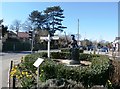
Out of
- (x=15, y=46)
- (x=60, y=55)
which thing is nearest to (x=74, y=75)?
(x=60, y=55)

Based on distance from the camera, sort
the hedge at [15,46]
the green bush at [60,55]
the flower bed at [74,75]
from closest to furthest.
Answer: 1. the flower bed at [74,75]
2. the green bush at [60,55]
3. the hedge at [15,46]

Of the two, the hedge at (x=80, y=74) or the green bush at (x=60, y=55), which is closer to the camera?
the hedge at (x=80, y=74)

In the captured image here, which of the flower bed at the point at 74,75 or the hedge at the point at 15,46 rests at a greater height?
the hedge at the point at 15,46

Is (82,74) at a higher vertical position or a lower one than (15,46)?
lower

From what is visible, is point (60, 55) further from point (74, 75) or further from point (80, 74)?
point (80, 74)

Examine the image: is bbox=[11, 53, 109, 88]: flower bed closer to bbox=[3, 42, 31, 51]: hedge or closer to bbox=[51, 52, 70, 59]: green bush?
bbox=[51, 52, 70, 59]: green bush

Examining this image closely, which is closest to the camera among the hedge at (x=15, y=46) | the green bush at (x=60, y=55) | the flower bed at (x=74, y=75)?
the flower bed at (x=74, y=75)

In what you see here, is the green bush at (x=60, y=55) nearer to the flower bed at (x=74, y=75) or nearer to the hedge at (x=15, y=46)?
the flower bed at (x=74, y=75)

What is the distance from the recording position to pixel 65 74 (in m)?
12.4

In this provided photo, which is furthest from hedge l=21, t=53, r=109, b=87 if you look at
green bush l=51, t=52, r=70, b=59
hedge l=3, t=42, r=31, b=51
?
hedge l=3, t=42, r=31, b=51

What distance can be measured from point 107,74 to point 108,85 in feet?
3.53

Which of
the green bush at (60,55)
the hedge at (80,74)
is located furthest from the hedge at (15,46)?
the hedge at (80,74)

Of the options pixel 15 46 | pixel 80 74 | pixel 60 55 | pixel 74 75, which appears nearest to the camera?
pixel 80 74

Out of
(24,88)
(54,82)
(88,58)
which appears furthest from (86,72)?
(88,58)
